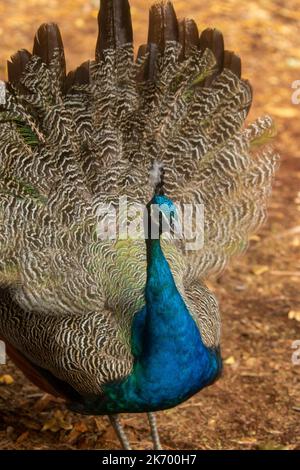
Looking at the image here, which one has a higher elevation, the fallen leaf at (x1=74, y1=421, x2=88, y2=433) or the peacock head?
the peacock head

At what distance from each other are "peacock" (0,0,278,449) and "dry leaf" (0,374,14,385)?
627mm

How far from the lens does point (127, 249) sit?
15.3 ft

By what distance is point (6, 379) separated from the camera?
5.65m

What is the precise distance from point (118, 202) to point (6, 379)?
158cm

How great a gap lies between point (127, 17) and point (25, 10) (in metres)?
5.96

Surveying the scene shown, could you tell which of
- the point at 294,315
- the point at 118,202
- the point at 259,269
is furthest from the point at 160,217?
the point at 259,269

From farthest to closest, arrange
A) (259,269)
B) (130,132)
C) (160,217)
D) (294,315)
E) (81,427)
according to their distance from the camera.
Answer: (259,269)
(294,315)
(81,427)
(130,132)
(160,217)

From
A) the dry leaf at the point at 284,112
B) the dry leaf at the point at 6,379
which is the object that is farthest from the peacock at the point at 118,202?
the dry leaf at the point at 284,112

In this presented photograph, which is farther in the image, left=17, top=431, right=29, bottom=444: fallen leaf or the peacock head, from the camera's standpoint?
left=17, top=431, right=29, bottom=444: fallen leaf

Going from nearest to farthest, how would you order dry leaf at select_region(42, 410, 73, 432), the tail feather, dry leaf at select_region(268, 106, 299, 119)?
the tail feather
dry leaf at select_region(42, 410, 73, 432)
dry leaf at select_region(268, 106, 299, 119)

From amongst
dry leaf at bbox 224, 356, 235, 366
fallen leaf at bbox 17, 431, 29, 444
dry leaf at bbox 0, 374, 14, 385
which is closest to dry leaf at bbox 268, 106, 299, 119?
dry leaf at bbox 224, 356, 235, 366

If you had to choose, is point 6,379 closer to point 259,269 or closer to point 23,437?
point 23,437

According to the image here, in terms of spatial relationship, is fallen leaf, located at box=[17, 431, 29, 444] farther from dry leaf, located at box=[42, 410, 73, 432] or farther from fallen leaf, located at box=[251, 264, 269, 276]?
fallen leaf, located at box=[251, 264, 269, 276]

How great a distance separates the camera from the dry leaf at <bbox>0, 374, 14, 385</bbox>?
5625mm
